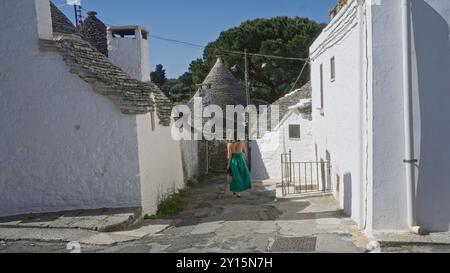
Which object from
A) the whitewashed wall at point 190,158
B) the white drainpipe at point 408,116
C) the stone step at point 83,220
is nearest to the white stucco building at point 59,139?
the stone step at point 83,220

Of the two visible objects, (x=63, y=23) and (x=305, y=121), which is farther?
(x=305, y=121)

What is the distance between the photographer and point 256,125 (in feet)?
66.6

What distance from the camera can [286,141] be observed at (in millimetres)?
16250

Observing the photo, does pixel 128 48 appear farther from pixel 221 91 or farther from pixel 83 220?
pixel 221 91

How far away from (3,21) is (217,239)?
6024mm

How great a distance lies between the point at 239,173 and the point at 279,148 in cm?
619

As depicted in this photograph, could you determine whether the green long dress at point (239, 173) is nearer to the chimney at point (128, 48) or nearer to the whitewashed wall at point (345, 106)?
the whitewashed wall at point (345, 106)

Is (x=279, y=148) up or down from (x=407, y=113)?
down

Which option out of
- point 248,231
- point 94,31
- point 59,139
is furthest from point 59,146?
point 94,31

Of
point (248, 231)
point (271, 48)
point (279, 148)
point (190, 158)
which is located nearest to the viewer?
point (248, 231)

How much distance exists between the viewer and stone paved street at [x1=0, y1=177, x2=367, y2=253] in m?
5.78

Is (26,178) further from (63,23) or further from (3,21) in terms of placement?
(63,23)

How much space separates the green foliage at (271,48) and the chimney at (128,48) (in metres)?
18.5
